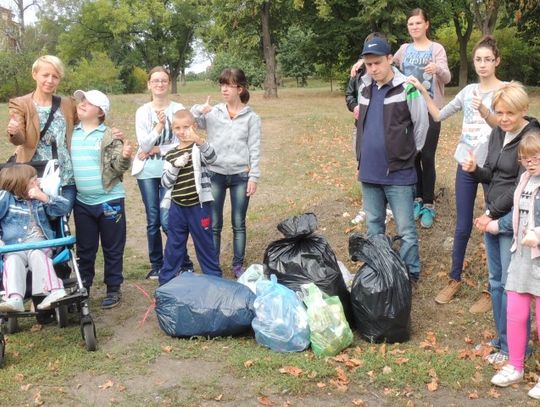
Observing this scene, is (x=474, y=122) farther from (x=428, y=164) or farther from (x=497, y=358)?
(x=497, y=358)

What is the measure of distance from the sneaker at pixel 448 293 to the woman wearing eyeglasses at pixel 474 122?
0.68 ft

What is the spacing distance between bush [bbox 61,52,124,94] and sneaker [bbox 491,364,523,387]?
34.2m

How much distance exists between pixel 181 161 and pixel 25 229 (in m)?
1.31

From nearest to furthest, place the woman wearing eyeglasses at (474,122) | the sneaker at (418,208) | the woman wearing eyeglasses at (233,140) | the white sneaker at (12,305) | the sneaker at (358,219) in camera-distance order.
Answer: the white sneaker at (12,305), the woman wearing eyeglasses at (474,122), the woman wearing eyeglasses at (233,140), the sneaker at (418,208), the sneaker at (358,219)

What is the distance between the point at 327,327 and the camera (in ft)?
13.7

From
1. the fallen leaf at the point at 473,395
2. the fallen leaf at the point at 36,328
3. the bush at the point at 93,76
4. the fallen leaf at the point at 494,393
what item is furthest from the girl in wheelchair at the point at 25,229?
the bush at the point at 93,76

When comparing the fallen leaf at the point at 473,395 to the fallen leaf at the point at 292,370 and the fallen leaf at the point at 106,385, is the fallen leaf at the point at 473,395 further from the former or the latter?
the fallen leaf at the point at 106,385

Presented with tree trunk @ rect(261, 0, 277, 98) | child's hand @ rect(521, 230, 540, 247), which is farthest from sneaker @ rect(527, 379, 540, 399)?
tree trunk @ rect(261, 0, 277, 98)

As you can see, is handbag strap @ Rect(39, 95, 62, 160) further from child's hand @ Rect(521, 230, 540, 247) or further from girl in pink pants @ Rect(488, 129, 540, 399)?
child's hand @ Rect(521, 230, 540, 247)

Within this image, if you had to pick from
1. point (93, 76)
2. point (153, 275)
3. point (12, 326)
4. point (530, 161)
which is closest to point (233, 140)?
point (153, 275)

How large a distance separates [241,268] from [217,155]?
3.88 feet

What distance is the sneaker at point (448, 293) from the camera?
200 inches

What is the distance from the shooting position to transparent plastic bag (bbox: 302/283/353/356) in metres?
4.16

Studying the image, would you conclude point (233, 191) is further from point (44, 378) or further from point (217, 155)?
point (44, 378)
